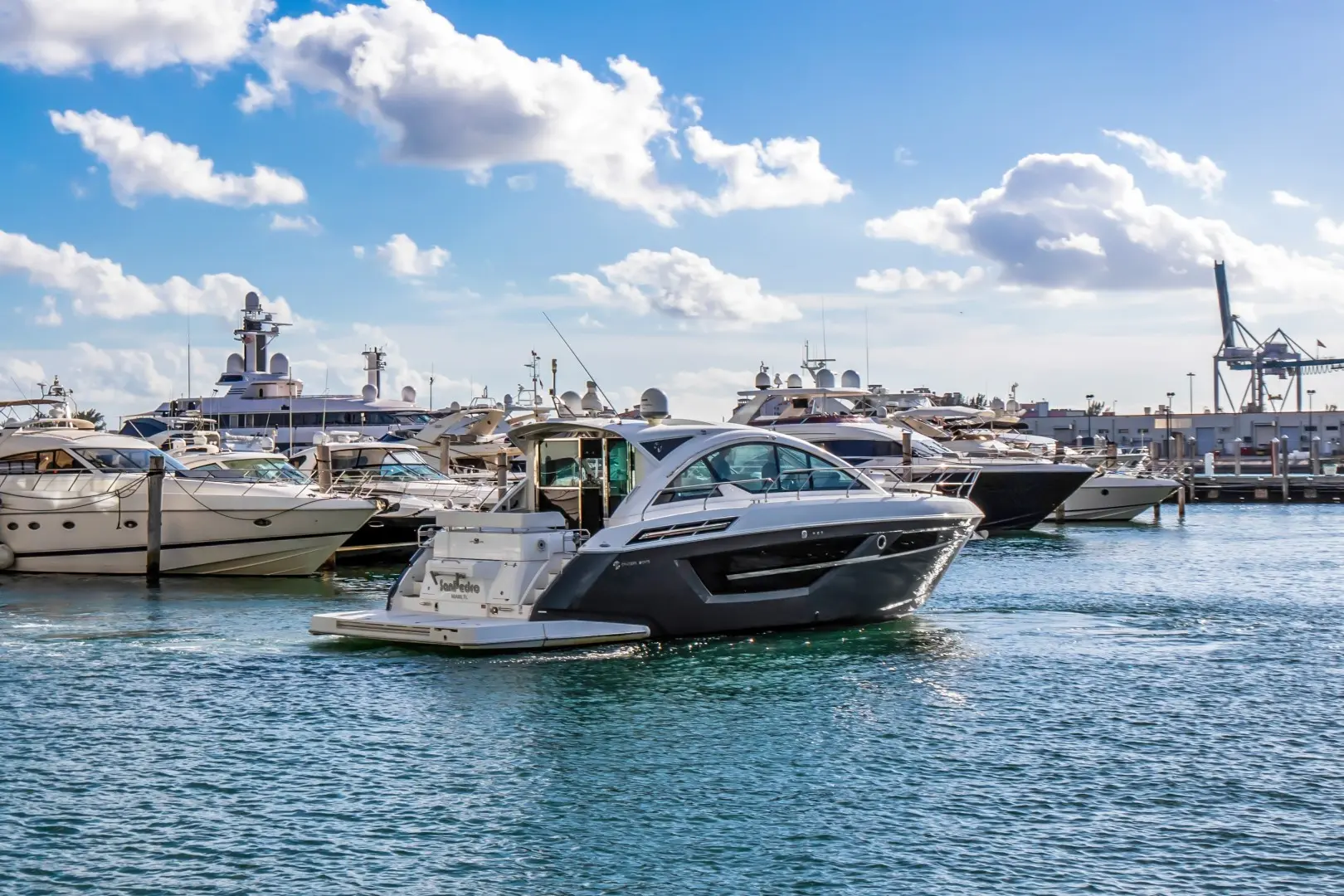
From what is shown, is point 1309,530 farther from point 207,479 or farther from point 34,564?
point 34,564

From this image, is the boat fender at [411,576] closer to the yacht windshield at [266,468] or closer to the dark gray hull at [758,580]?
the dark gray hull at [758,580]

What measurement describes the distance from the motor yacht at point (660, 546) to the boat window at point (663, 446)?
26 mm

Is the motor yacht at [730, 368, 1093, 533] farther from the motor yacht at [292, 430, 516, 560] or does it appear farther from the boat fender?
the boat fender

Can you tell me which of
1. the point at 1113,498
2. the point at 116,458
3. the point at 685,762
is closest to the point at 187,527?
the point at 116,458

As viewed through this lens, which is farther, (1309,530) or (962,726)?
(1309,530)

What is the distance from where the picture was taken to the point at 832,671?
17.9 metres

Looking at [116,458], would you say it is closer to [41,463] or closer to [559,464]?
[41,463]

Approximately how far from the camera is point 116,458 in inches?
1212

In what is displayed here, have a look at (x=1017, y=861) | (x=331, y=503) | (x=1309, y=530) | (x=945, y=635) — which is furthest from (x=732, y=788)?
(x=1309, y=530)

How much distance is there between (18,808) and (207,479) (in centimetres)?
1873

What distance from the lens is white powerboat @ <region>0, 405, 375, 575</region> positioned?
29422mm

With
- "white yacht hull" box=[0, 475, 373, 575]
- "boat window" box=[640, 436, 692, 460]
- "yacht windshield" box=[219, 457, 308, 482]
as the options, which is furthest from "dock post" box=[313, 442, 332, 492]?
"boat window" box=[640, 436, 692, 460]

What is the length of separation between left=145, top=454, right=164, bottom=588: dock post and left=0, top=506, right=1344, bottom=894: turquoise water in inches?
262

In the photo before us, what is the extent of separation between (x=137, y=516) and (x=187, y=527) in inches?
46.4
